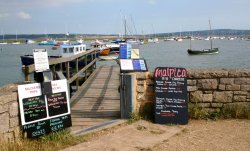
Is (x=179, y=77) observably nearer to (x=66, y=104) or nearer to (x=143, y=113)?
(x=143, y=113)

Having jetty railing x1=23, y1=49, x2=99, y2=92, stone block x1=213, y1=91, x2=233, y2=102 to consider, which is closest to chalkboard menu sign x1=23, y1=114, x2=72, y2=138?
jetty railing x1=23, y1=49, x2=99, y2=92

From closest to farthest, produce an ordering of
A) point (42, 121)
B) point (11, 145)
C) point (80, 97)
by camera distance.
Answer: point (11, 145) < point (42, 121) < point (80, 97)

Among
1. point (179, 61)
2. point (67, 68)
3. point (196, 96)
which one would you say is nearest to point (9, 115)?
point (196, 96)

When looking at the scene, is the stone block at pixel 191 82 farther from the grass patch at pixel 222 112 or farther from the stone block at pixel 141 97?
the stone block at pixel 141 97

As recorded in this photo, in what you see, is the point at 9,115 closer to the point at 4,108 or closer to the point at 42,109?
the point at 4,108

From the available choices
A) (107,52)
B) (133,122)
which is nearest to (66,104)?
(133,122)

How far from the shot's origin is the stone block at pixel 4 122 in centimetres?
532

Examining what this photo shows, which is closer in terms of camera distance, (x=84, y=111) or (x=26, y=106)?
(x=26, y=106)

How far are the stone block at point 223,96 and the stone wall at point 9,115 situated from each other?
4168mm

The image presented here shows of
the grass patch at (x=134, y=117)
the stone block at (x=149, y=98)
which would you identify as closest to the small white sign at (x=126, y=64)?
the stone block at (x=149, y=98)

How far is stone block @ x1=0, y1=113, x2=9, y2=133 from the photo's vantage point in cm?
532

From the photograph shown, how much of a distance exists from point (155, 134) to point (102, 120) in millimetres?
1399

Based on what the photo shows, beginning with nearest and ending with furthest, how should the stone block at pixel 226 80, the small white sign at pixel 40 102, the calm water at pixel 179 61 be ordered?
the small white sign at pixel 40 102
the stone block at pixel 226 80
the calm water at pixel 179 61

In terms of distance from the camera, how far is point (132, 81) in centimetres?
734
